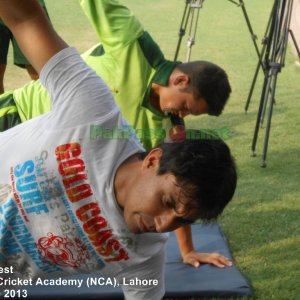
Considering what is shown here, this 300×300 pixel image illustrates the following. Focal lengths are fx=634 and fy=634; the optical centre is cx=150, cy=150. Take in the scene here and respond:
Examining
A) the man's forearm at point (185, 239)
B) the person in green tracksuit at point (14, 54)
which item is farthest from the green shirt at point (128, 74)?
the person in green tracksuit at point (14, 54)

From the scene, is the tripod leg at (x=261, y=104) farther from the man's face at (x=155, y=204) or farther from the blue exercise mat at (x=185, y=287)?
the man's face at (x=155, y=204)

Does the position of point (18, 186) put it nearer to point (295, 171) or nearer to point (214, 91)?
point (214, 91)

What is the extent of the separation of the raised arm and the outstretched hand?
153 cm

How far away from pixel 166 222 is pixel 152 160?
15 cm

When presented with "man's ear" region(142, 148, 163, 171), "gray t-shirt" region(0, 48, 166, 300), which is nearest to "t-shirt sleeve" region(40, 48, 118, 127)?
"gray t-shirt" region(0, 48, 166, 300)

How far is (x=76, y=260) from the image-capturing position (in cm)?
150

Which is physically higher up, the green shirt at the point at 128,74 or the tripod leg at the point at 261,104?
the green shirt at the point at 128,74

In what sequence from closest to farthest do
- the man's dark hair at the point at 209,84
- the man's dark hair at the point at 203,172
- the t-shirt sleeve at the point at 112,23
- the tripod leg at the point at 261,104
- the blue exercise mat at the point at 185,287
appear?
the man's dark hair at the point at 203,172 < the man's dark hair at the point at 209,84 < the t-shirt sleeve at the point at 112,23 < the blue exercise mat at the point at 185,287 < the tripod leg at the point at 261,104

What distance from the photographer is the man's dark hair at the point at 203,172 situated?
1.30 m

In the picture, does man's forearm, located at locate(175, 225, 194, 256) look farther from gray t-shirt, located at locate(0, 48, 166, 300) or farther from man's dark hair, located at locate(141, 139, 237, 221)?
man's dark hair, located at locate(141, 139, 237, 221)

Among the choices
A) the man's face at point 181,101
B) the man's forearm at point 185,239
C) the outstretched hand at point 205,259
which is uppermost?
the man's face at point 181,101

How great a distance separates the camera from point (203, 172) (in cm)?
130

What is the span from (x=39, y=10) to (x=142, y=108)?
3.14ft

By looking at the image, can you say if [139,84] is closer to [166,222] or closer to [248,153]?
[166,222]
